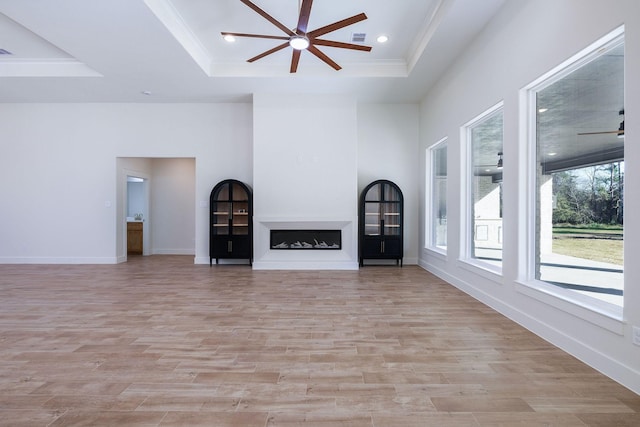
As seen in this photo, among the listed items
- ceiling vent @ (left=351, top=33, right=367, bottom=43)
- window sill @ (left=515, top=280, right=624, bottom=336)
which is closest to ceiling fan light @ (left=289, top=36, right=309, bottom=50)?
ceiling vent @ (left=351, top=33, right=367, bottom=43)

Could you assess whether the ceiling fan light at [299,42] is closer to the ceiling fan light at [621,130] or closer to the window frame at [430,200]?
the ceiling fan light at [621,130]

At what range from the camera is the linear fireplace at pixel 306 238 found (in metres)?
6.36

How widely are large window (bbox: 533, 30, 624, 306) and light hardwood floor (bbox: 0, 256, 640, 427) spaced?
2.28 ft

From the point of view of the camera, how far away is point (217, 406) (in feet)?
6.06

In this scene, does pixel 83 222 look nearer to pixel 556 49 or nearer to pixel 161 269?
Answer: pixel 161 269

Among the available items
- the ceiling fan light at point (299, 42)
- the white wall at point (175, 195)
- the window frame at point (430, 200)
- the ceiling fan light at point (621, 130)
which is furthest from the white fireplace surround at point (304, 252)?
the ceiling fan light at point (621, 130)

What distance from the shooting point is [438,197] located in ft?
20.1

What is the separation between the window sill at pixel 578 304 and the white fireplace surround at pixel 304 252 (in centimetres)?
338

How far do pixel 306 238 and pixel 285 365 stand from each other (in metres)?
4.10

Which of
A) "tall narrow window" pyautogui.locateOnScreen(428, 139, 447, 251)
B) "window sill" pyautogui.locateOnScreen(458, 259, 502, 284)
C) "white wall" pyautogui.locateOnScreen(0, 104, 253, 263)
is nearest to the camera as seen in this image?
"window sill" pyautogui.locateOnScreen(458, 259, 502, 284)

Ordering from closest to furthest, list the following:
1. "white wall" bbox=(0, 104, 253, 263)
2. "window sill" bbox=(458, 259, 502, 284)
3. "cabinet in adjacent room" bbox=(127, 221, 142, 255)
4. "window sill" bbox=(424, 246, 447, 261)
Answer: "window sill" bbox=(458, 259, 502, 284) → "window sill" bbox=(424, 246, 447, 261) → "white wall" bbox=(0, 104, 253, 263) → "cabinet in adjacent room" bbox=(127, 221, 142, 255)

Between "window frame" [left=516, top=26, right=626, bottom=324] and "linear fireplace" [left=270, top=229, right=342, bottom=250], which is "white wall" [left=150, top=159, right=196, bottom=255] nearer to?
"linear fireplace" [left=270, top=229, right=342, bottom=250]

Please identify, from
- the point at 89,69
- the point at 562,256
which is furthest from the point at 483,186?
the point at 89,69

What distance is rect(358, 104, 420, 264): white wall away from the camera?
683 centimetres
